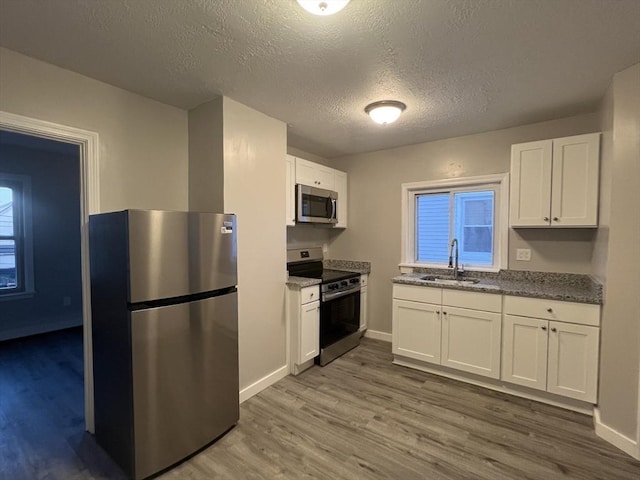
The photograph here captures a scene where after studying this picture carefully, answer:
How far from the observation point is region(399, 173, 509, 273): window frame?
3.19 metres

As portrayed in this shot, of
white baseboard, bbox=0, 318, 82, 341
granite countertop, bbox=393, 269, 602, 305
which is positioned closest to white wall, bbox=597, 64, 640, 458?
granite countertop, bbox=393, 269, 602, 305

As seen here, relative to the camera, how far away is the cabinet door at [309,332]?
298 cm

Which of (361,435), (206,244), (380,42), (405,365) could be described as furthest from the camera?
(405,365)

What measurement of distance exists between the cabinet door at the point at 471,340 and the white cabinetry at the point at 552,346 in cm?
8

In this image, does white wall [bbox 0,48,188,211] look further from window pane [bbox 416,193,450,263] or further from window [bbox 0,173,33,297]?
window [bbox 0,173,33,297]

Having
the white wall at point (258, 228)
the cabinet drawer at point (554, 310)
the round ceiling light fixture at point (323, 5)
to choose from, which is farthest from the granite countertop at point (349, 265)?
the round ceiling light fixture at point (323, 5)

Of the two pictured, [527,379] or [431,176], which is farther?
[431,176]

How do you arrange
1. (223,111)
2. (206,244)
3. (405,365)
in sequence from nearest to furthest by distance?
(206,244)
(223,111)
(405,365)

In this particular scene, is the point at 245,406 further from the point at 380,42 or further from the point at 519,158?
the point at 519,158

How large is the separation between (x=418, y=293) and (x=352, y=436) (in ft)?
4.97

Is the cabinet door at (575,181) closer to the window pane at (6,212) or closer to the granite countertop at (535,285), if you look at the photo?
the granite countertop at (535,285)

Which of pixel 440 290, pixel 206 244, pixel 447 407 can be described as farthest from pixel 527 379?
pixel 206 244

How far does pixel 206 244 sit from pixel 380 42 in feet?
5.24

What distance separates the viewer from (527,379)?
2.58 metres
